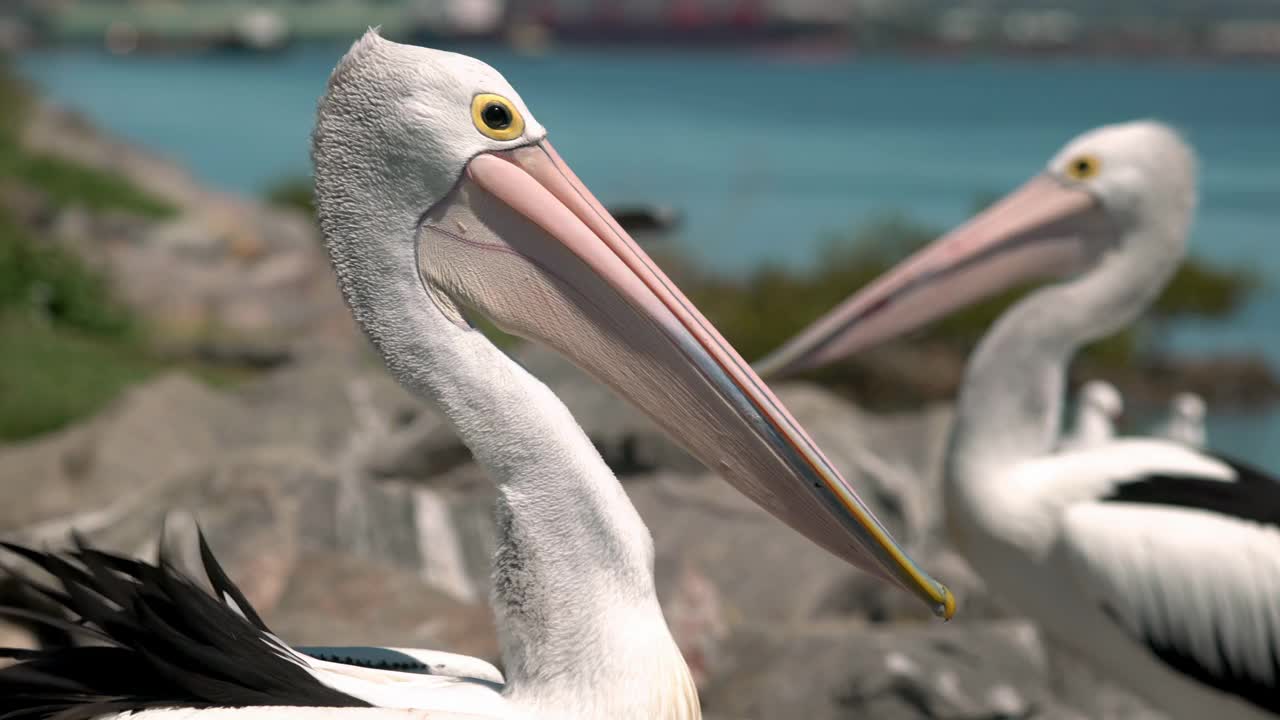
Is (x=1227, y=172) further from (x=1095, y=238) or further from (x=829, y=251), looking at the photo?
(x=1095, y=238)

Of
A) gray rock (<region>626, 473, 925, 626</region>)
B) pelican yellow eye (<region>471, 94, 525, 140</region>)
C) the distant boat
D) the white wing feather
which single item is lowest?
the white wing feather

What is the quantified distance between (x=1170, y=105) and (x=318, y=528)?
135 ft

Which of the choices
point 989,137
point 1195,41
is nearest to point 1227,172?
point 989,137

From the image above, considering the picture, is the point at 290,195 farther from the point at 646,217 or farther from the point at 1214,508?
the point at 1214,508

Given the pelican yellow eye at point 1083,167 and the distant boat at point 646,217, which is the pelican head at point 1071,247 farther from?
the distant boat at point 646,217

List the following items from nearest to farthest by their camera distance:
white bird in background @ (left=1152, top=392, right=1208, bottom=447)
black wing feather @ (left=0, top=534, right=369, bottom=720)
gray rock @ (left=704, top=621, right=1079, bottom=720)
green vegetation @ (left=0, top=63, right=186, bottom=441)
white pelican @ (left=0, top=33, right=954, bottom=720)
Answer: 1. black wing feather @ (left=0, top=534, right=369, bottom=720)
2. white pelican @ (left=0, top=33, right=954, bottom=720)
3. gray rock @ (left=704, top=621, right=1079, bottom=720)
4. white bird in background @ (left=1152, top=392, right=1208, bottom=447)
5. green vegetation @ (left=0, top=63, right=186, bottom=441)

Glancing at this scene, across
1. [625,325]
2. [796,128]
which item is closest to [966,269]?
[625,325]

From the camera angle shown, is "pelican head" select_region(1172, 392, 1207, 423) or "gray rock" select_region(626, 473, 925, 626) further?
"pelican head" select_region(1172, 392, 1207, 423)

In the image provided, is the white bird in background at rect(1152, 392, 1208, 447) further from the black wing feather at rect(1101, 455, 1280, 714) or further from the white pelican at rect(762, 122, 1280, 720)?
the black wing feather at rect(1101, 455, 1280, 714)

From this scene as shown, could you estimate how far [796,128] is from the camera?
39562mm

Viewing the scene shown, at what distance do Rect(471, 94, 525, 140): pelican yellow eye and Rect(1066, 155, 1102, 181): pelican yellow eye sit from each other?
2635 mm

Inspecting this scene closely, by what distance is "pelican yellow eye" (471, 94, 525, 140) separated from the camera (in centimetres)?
234

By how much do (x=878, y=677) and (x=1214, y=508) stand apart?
39.2 inches

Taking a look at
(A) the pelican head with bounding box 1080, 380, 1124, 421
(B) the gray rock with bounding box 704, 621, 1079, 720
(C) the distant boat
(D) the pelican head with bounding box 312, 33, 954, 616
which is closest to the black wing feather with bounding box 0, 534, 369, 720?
(D) the pelican head with bounding box 312, 33, 954, 616
